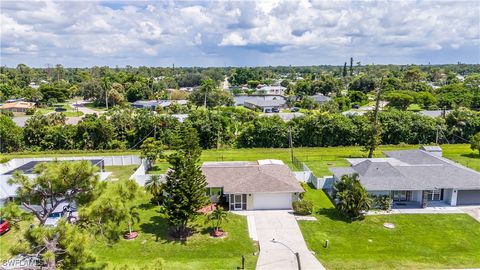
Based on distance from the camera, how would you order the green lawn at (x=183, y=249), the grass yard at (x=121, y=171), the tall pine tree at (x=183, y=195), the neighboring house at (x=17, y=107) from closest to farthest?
the green lawn at (x=183, y=249) < the tall pine tree at (x=183, y=195) < the grass yard at (x=121, y=171) < the neighboring house at (x=17, y=107)

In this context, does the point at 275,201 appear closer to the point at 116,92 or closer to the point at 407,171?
the point at 407,171

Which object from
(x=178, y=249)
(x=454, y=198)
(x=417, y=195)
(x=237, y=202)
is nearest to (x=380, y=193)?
(x=417, y=195)

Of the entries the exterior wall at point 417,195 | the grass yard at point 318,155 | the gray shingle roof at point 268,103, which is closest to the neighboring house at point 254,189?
the exterior wall at point 417,195

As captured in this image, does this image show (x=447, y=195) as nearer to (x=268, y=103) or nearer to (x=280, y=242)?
(x=280, y=242)

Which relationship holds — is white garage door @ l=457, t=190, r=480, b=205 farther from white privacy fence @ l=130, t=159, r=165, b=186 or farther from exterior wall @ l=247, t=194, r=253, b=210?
white privacy fence @ l=130, t=159, r=165, b=186

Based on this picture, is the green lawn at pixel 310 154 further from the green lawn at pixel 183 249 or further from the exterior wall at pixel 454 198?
the green lawn at pixel 183 249

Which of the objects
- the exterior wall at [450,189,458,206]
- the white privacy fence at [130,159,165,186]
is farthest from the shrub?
the exterior wall at [450,189,458,206]
